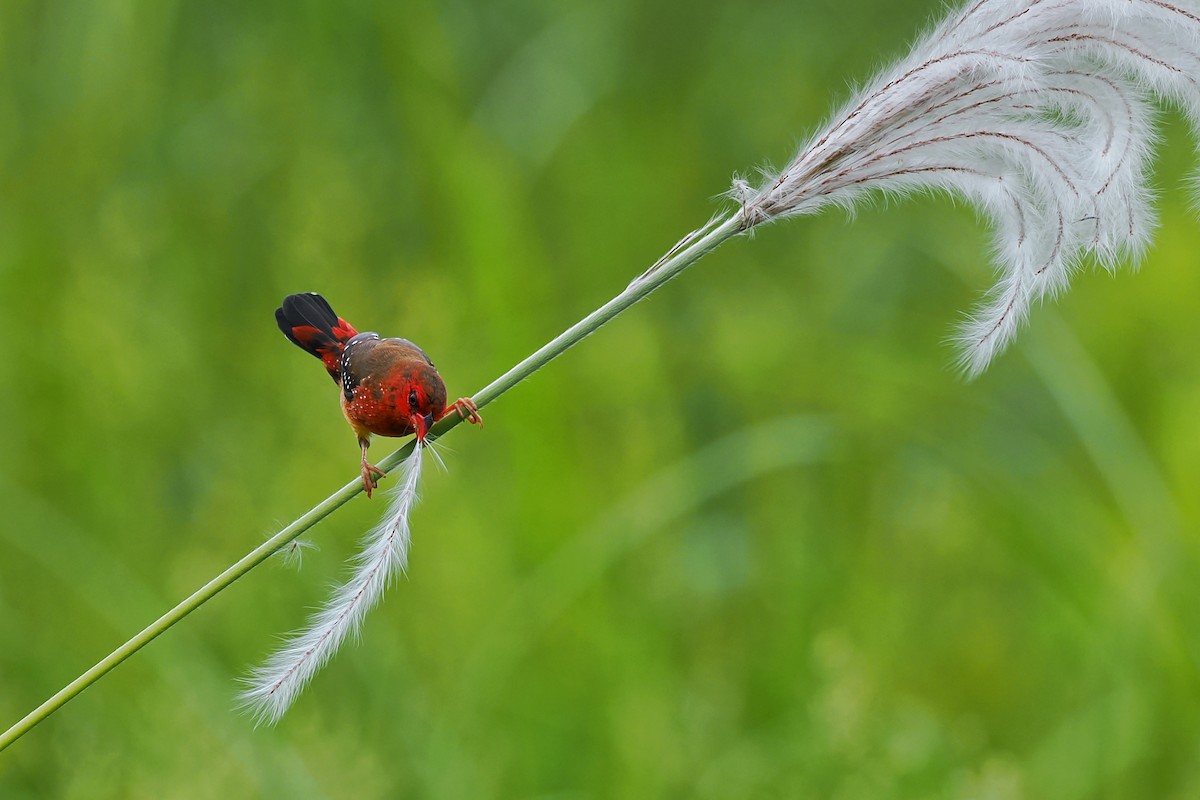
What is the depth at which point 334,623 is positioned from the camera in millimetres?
854

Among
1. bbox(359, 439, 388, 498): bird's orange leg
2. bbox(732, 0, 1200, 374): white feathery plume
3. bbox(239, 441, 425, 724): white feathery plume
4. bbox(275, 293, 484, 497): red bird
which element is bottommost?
bbox(239, 441, 425, 724): white feathery plume

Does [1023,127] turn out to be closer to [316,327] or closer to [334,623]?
[334,623]

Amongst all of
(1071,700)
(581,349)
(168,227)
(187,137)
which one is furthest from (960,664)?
(187,137)

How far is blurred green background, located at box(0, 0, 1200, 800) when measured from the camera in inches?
81.2

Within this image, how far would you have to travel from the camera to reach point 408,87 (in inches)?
97.5

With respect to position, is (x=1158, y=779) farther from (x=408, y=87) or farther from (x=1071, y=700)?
(x=408, y=87)

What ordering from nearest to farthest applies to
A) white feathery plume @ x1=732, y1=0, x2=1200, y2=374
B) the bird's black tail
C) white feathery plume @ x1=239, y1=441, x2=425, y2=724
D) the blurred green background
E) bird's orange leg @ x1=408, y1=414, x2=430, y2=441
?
white feathery plume @ x1=239, y1=441, x2=425, y2=724 → white feathery plume @ x1=732, y1=0, x2=1200, y2=374 → bird's orange leg @ x1=408, y1=414, x2=430, y2=441 → the bird's black tail → the blurred green background

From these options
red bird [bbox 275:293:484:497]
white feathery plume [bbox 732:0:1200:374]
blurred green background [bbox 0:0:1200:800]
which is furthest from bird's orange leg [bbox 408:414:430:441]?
blurred green background [bbox 0:0:1200:800]

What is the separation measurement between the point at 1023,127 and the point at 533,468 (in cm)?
142

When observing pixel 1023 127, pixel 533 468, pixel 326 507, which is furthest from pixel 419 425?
pixel 533 468

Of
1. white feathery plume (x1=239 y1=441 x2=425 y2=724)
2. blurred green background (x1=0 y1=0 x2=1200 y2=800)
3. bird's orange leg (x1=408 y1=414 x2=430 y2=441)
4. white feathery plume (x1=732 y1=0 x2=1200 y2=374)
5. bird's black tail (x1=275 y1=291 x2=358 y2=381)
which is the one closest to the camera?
white feathery plume (x1=239 y1=441 x2=425 y2=724)

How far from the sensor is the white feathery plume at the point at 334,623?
0.82 meters

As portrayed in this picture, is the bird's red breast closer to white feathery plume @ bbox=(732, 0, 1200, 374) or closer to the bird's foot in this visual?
the bird's foot

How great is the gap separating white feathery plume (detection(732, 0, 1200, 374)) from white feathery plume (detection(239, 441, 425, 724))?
35 centimetres
